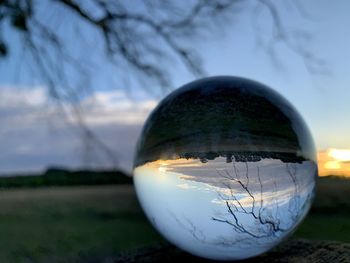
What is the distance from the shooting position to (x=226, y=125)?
13.9ft

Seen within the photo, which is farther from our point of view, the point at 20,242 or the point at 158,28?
the point at 158,28

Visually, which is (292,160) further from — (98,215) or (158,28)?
(158,28)

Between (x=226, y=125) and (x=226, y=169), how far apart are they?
35 centimetres

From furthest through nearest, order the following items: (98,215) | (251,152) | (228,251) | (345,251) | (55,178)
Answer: (55,178) < (98,215) < (345,251) < (228,251) < (251,152)

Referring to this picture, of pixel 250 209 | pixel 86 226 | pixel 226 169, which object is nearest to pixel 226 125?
pixel 226 169

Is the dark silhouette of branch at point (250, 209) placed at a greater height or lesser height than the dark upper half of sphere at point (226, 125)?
lesser

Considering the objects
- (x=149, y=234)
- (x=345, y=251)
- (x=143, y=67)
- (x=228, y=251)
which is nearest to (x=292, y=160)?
(x=228, y=251)

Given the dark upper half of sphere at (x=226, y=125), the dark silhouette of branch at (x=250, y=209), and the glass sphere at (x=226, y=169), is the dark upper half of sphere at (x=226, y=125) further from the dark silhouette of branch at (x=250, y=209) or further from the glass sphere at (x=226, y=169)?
the dark silhouette of branch at (x=250, y=209)

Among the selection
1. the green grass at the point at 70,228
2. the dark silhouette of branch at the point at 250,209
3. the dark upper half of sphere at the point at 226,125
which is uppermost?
the dark upper half of sphere at the point at 226,125

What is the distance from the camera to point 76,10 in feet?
32.8

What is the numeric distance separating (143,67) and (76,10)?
1594 mm

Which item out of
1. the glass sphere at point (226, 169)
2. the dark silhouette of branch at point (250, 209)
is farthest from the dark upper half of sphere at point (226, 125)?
the dark silhouette of branch at point (250, 209)

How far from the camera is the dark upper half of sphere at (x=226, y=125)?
4180mm

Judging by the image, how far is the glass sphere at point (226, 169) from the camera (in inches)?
163
